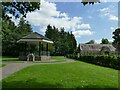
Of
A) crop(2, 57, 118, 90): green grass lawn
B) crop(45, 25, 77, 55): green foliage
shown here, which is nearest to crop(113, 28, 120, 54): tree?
crop(45, 25, 77, 55): green foliage

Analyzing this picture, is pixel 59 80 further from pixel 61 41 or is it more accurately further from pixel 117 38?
pixel 117 38

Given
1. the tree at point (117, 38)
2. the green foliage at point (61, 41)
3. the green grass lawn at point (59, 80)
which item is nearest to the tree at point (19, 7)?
the green grass lawn at point (59, 80)

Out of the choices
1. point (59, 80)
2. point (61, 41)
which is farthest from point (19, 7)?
point (61, 41)

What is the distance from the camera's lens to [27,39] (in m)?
36.8

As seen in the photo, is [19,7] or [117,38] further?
[117,38]

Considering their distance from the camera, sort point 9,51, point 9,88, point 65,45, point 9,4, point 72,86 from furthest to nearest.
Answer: point 65,45, point 9,51, point 9,4, point 72,86, point 9,88

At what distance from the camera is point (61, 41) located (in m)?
90.9

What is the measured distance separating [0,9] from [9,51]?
182ft

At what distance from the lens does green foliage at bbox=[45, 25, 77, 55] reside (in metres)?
85.2

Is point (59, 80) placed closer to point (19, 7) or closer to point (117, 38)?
point (19, 7)

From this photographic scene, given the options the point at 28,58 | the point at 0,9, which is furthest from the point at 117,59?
the point at 0,9

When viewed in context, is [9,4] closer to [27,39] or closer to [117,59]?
[117,59]

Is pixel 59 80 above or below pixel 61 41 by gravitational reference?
below

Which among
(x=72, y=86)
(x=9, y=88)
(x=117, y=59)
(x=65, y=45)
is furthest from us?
(x=65, y=45)
